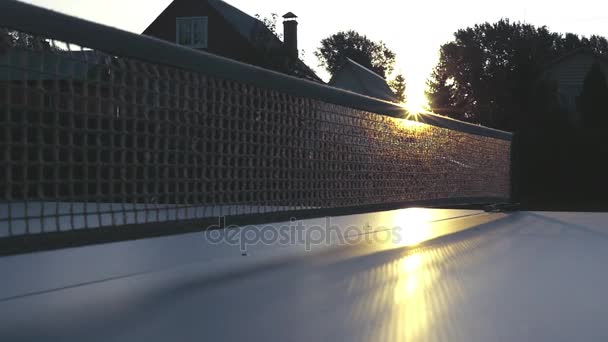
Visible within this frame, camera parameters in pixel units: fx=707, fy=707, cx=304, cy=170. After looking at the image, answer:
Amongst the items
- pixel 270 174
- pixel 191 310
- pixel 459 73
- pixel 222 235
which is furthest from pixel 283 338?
pixel 459 73

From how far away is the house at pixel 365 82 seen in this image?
15.6 metres

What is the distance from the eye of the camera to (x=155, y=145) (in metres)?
2.34

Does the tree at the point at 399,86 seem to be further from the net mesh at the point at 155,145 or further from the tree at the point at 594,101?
the net mesh at the point at 155,145

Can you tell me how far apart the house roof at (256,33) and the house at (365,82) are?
1.38 metres

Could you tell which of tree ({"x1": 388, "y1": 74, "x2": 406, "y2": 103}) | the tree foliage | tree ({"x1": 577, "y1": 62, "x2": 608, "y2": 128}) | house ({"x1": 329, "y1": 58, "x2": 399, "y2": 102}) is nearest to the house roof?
house ({"x1": 329, "y1": 58, "x2": 399, "y2": 102})

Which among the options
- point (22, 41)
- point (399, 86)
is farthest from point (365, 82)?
point (399, 86)

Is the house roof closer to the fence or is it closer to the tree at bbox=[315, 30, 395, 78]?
the fence

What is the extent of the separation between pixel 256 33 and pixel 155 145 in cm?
2457

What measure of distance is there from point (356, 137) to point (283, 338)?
7.94 ft

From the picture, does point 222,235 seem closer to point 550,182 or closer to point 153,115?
point 153,115

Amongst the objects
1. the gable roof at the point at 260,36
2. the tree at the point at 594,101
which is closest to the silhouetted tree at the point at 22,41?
the gable roof at the point at 260,36

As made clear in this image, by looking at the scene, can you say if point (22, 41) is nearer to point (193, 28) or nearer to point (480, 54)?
point (193, 28)

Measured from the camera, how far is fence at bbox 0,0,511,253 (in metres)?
1.90

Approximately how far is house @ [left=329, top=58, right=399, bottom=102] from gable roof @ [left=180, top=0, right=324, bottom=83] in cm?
139
